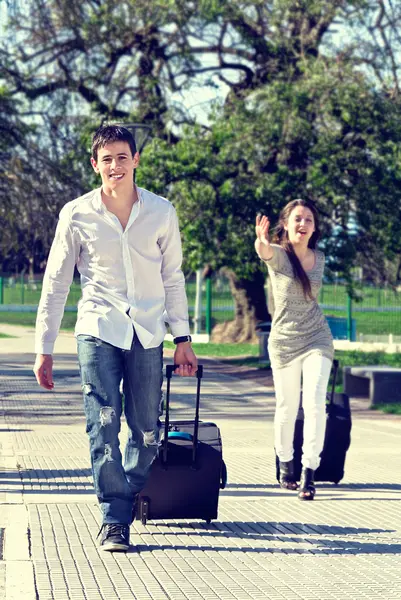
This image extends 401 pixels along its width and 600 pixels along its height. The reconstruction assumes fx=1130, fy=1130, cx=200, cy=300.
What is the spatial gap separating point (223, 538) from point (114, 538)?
673 mm

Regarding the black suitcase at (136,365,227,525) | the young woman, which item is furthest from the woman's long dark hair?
the black suitcase at (136,365,227,525)

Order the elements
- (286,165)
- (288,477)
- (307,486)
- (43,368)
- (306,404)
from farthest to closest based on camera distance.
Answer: (286,165) → (288,477) → (306,404) → (307,486) → (43,368)

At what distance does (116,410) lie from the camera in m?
5.25

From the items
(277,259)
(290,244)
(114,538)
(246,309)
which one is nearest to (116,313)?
(114,538)

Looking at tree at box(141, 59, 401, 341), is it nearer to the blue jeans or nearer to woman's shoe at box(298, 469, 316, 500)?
woman's shoe at box(298, 469, 316, 500)

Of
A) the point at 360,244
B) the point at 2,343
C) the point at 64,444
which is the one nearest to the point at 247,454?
the point at 64,444

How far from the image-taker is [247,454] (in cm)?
889

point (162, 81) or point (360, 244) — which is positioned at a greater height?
point (162, 81)

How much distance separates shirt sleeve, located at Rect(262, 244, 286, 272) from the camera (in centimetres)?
705

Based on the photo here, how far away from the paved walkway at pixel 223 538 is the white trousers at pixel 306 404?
28 centimetres

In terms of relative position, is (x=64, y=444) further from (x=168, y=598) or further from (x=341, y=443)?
(x=168, y=598)

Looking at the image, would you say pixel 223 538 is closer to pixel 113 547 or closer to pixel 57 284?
pixel 113 547

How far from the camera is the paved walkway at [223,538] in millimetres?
4605

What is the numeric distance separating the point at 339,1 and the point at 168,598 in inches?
769
